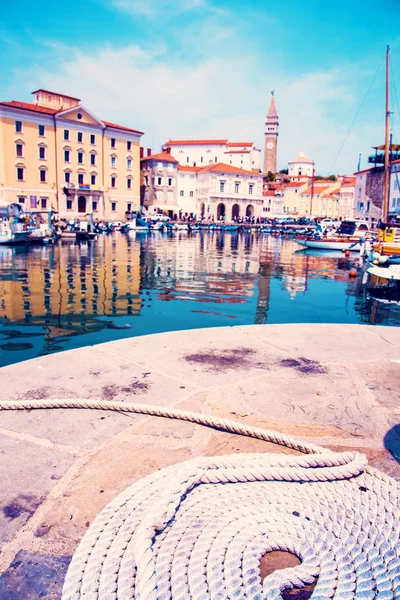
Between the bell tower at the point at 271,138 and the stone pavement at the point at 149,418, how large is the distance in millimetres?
118797

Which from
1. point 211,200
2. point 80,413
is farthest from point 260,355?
point 211,200

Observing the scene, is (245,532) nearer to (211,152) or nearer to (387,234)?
(387,234)

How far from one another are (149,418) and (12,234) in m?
32.2

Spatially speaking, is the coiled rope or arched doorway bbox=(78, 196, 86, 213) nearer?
the coiled rope

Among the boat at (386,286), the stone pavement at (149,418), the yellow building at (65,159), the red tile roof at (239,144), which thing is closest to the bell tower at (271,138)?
the red tile roof at (239,144)

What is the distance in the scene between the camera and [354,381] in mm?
3799

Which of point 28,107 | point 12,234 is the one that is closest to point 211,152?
point 28,107

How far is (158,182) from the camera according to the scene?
7256 cm

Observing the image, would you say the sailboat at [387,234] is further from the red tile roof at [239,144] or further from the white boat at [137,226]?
the red tile roof at [239,144]

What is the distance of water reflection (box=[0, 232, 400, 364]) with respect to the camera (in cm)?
913

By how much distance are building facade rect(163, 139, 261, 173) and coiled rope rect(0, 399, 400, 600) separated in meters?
94.3

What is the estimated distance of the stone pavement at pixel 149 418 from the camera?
2014 millimetres

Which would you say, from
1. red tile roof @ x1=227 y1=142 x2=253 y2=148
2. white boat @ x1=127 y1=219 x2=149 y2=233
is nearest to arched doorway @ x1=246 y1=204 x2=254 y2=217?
red tile roof @ x1=227 y1=142 x2=253 y2=148

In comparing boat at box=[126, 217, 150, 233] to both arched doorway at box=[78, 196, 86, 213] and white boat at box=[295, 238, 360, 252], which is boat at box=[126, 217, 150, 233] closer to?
arched doorway at box=[78, 196, 86, 213]
